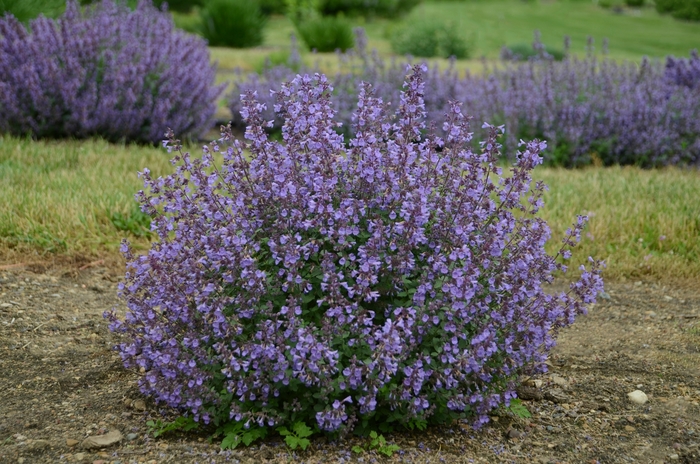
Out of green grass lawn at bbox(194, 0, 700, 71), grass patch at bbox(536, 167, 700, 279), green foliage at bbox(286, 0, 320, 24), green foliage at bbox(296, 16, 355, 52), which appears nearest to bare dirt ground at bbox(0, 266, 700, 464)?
grass patch at bbox(536, 167, 700, 279)

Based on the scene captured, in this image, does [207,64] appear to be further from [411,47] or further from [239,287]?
[411,47]

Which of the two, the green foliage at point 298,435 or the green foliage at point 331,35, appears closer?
the green foliage at point 298,435

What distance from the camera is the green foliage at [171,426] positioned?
273 cm

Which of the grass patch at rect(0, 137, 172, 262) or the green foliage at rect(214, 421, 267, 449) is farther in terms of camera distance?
the grass patch at rect(0, 137, 172, 262)

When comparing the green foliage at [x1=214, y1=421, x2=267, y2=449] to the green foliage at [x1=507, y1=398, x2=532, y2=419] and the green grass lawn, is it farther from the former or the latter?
the green grass lawn

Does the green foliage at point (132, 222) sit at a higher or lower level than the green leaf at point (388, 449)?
lower

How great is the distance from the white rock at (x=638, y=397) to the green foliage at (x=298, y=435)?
1.39 metres

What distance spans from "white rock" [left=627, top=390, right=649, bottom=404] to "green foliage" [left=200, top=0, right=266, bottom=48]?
14033 mm

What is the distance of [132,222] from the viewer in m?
4.97

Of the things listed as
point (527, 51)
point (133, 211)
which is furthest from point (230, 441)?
point (527, 51)

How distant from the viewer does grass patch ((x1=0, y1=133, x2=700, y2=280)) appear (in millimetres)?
4762

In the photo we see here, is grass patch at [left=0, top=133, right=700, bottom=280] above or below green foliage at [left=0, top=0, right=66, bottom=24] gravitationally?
below

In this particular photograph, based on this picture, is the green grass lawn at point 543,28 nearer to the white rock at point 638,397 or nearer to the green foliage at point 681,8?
the green foliage at point 681,8

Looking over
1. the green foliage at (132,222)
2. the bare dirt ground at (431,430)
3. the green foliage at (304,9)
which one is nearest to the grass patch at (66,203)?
the green foliage at (132,222)
